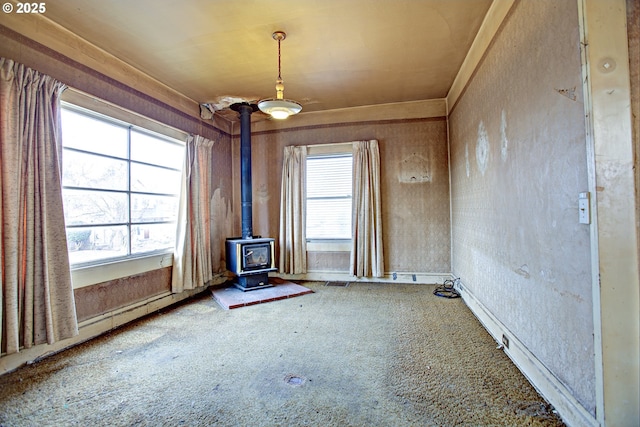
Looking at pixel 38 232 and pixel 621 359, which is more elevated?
pixel 38 232

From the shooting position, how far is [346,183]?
4.73 metres

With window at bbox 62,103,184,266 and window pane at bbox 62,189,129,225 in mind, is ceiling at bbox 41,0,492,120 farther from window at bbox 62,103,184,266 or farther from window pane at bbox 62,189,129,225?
window pane at bbox 62,189,129,225

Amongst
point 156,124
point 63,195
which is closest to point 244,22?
point 156,124

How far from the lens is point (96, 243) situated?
2838 mm

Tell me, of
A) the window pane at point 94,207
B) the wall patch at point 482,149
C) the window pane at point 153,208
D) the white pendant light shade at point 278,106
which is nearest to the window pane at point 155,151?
the window pane at point 153,208

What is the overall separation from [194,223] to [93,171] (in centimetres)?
131

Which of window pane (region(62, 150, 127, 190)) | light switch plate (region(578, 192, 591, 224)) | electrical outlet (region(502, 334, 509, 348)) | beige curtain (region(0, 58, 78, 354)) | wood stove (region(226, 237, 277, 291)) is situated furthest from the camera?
wood stove (region(226, 237, 277, 291))

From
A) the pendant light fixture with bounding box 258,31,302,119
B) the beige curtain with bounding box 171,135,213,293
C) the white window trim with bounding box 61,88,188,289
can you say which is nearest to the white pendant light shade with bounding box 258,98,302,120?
the pendant light fixture with bounding box 258,31,302,119

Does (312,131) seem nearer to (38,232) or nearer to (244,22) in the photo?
(244,22)

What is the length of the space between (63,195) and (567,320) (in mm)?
3687

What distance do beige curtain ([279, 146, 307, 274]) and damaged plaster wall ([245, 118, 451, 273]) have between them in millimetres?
231

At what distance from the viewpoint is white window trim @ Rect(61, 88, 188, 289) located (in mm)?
2609

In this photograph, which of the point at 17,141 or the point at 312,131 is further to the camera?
the point at 312,131

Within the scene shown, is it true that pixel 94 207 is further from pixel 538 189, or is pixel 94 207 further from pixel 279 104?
pixel 538 189
